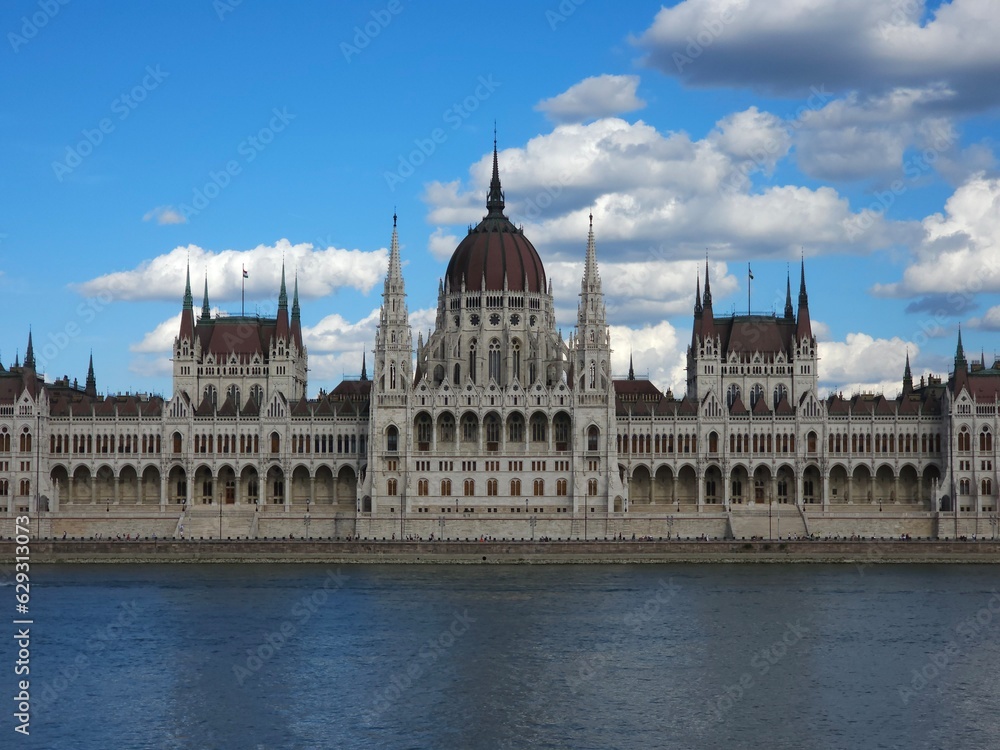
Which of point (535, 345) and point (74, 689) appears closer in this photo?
point (74, 689)

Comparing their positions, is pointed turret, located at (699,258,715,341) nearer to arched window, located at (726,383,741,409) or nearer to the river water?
arched window, located at (726,383,741,409)

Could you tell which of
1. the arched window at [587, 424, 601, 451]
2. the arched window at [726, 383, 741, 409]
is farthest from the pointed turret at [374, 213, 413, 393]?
the arched window at [726, 383, 741, 409]

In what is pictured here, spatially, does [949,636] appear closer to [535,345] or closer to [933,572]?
[933,572]

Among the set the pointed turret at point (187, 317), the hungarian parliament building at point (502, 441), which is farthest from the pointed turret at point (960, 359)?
the pointed turret at point (187, 317)

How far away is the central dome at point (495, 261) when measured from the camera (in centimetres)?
13725

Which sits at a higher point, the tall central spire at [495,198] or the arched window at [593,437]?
the tall central spire at [495,198]

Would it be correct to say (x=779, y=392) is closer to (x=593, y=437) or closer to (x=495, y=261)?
(x=593, y=437)

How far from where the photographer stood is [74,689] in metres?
69.4

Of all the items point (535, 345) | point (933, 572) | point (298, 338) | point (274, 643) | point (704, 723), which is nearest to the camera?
point (704, 723)

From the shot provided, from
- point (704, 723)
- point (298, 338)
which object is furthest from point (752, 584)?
point (298, 338)

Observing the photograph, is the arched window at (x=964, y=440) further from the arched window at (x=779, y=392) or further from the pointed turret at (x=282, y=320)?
the pointed turret at (x=282, y=320)

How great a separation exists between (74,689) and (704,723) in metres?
27.3

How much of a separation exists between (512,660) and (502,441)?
2032 inches

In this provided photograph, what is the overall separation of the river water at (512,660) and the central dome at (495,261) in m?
36.1
